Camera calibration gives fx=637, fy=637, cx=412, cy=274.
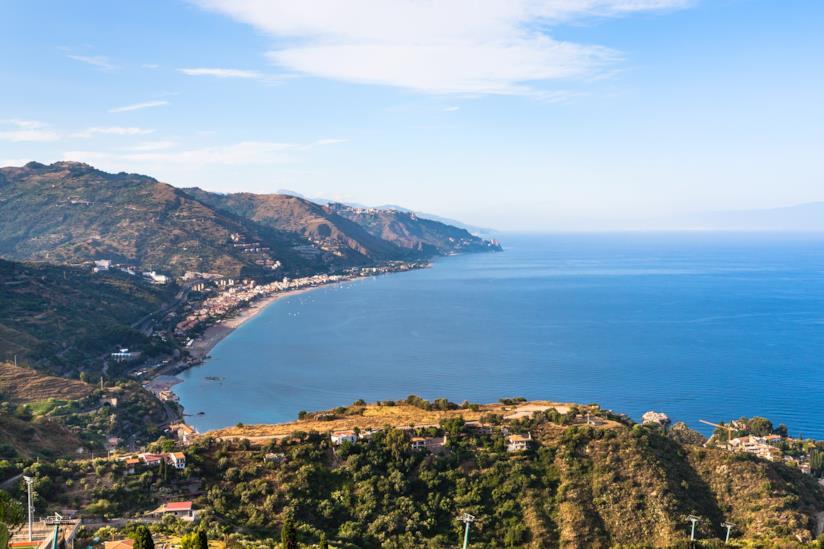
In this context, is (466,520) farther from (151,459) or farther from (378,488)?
(151,459)

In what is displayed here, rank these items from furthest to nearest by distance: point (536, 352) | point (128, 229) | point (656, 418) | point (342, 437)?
point (128, 229), point (536, 352), point (656, 418), point (342, 437)

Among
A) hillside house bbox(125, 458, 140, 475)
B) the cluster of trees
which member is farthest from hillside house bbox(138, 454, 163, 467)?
the cluster of trees

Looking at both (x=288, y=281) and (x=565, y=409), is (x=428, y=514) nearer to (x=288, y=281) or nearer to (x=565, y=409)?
(x=565, y=409)

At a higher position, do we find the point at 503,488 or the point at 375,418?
the point at 375,418

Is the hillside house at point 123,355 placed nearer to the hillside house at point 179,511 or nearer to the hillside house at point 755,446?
the hillside house at point 179,511

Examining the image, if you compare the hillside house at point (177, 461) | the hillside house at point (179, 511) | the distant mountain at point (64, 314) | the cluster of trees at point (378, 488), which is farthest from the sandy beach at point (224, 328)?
the hillside house at point (179, 511)

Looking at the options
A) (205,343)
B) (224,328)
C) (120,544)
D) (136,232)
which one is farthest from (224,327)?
(120,544)

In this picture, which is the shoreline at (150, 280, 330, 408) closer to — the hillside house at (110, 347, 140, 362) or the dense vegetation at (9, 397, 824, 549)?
the hillside house at (110, 347, 140, 362)
